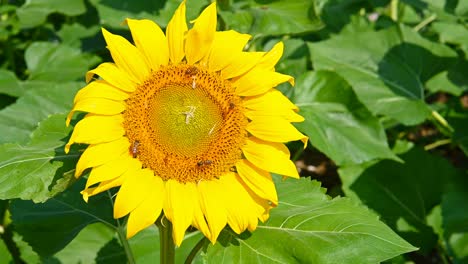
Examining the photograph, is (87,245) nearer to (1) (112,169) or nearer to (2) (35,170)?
(2) (35,170)

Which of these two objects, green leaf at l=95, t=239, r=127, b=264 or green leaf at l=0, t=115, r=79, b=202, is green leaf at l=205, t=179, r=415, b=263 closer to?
green leaf at l=0, t=115, r=79, b=202

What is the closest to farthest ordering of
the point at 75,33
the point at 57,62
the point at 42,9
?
the point at 57,62, the point at 42,9, the point at 75,33

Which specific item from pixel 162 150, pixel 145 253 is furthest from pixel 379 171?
pixel 162 150

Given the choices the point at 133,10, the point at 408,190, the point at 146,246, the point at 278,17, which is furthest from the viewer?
the point at 408,190

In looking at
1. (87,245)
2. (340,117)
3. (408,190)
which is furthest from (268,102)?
(408,190)

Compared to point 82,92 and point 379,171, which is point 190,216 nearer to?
point 82,92

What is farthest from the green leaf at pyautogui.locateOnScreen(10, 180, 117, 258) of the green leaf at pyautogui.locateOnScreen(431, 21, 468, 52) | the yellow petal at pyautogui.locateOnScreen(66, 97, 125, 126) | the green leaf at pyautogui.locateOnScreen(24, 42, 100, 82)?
the green leaf at pyautogui.locateOnScreen(431, 21, 468, 52)

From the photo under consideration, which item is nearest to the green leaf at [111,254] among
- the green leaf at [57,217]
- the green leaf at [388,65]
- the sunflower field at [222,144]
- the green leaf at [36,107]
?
the sunflower field at [222,144]
